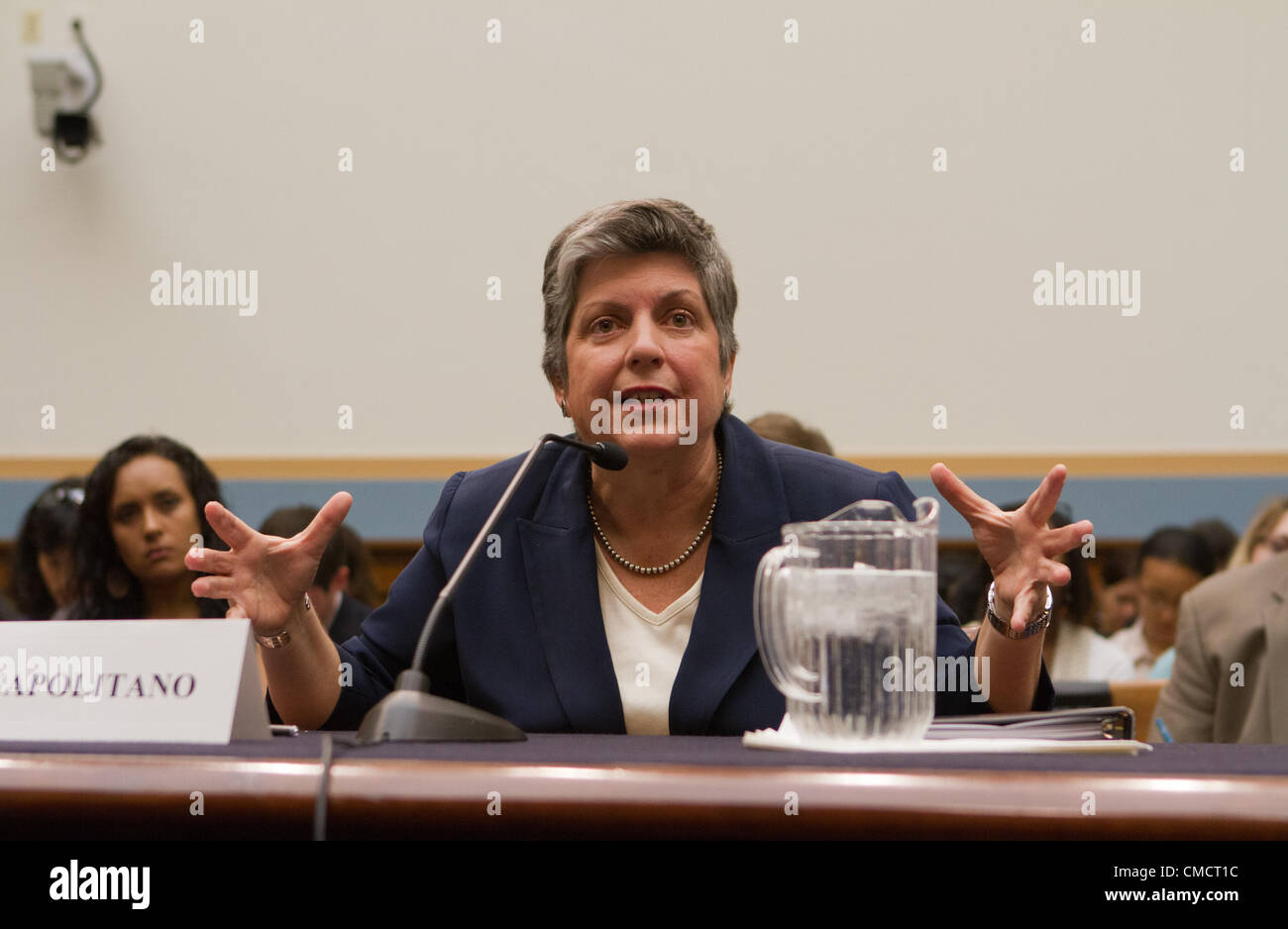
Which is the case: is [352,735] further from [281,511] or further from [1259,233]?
[1259,233]

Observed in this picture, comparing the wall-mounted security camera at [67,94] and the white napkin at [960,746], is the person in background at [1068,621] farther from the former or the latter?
the wall-mounted security camera at [67,94]

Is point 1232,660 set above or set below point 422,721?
below

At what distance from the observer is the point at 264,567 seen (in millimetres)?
1225

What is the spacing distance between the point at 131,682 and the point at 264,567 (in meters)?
0.28

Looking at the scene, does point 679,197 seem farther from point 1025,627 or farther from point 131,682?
point 131,682

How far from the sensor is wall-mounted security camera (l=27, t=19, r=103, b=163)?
12.9 feet

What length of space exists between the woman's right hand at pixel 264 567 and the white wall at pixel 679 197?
8.78ft

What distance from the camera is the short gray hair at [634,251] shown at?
4.88 feet

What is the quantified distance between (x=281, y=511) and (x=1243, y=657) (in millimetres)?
2348

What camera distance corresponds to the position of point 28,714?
95cm

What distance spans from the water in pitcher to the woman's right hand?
0.49 metres

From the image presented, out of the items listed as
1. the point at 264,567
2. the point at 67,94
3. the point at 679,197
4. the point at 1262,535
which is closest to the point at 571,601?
the point at 264,567
